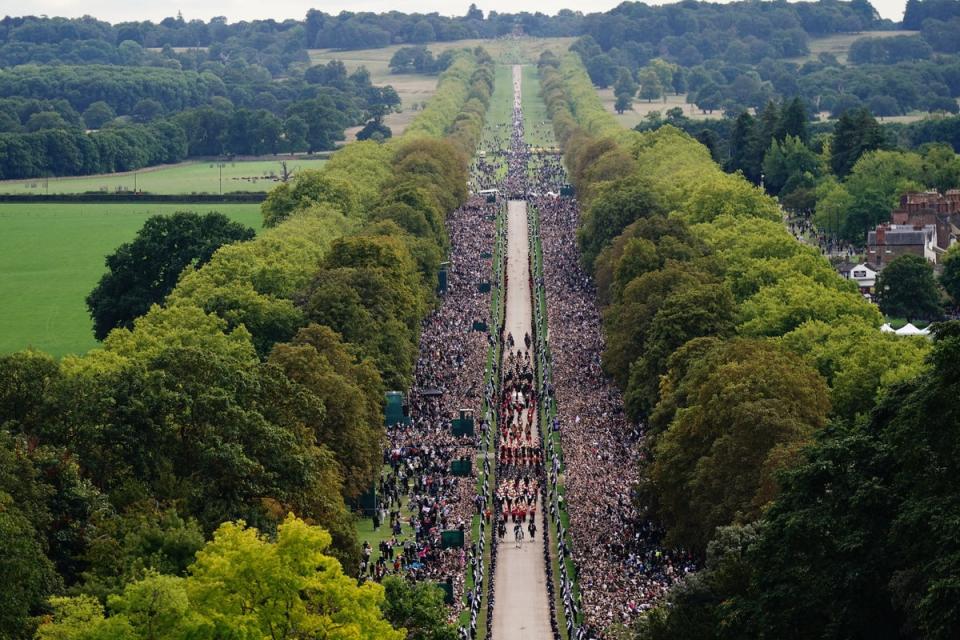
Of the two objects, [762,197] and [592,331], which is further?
[762,197]

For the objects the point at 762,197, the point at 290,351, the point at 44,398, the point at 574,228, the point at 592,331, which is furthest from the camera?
the point at 574,228

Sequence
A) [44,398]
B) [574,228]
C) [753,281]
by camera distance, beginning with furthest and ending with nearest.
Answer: [574,228]
[753,281]
[44,398]

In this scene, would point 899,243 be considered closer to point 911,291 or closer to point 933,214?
point 933,214

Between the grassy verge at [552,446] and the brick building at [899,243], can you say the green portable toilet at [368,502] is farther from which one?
the brick building at [899,243]

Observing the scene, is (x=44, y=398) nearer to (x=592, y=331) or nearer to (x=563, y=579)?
(x=563, y=579)

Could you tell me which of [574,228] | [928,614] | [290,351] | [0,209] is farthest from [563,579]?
[0,209]

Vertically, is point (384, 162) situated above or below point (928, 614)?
below

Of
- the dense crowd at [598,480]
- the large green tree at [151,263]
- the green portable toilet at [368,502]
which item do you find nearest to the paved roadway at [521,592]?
the dense crowd at [598,480]
